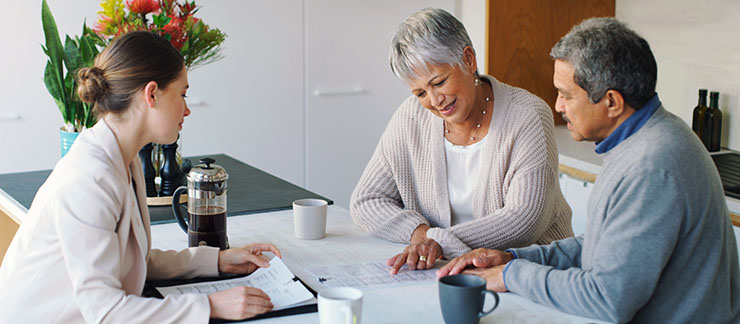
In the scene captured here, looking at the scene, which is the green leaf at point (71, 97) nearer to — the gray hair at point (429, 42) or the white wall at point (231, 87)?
the gray hair at point (429, 42)

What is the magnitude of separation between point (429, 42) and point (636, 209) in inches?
30.4

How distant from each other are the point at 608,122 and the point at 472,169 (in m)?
0.65

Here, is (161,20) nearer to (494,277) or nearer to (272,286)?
(272,286)

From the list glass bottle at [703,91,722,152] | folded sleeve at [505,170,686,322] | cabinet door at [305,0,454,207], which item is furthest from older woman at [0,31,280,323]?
cabinet door at [305,0,454,207]

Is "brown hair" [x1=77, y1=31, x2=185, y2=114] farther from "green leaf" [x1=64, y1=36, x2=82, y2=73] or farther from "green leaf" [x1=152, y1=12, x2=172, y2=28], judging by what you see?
"green leaf" [x1=64, y1=36, x2=82, y2=73]

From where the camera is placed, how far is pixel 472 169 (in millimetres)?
2066

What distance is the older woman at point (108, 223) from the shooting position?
132 centimetres

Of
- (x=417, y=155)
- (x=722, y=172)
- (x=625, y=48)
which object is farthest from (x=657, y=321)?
(x=722, y=172)

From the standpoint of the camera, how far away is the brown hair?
1460 millimetres

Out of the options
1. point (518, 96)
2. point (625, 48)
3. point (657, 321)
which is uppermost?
point (625, 48)

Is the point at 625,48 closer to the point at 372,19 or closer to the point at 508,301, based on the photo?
the point at 508,301

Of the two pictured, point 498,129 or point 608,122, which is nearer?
point 608,122

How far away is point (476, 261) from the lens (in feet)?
5.42

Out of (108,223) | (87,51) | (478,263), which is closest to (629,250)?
(478,263)
